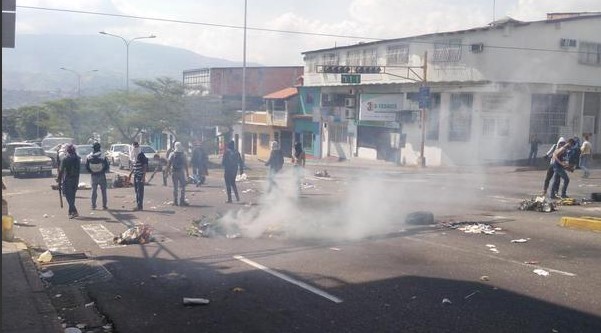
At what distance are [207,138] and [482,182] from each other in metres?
27.6

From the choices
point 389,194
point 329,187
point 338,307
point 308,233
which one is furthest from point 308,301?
point 329,187

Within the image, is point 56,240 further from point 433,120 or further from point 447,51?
point 447,51

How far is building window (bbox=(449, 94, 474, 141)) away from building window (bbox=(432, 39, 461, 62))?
2844mm

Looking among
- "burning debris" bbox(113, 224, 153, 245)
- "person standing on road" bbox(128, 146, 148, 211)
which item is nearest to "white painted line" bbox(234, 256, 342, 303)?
"burning debris" bbox(113, 224, 153, 245)

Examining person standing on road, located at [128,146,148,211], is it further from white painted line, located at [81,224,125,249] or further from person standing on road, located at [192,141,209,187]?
person standing on road, located at [192,141,209,187]

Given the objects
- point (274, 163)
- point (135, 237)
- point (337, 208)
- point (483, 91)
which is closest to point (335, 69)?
point (483, 91)

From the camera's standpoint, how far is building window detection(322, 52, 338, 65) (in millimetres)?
42250

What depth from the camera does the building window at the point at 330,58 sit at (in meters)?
42.2

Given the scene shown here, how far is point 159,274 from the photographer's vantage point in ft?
25.3

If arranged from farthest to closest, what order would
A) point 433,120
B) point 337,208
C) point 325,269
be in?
point 433,120 < point 337,208 < point 325,269

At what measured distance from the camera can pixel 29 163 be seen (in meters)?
27.2

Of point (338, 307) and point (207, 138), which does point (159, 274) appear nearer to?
point (338, 307)

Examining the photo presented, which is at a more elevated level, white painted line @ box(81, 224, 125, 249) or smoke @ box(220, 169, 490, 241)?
smoke @ box(220, 169, 490, 241)

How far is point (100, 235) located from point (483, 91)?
55.2ft
